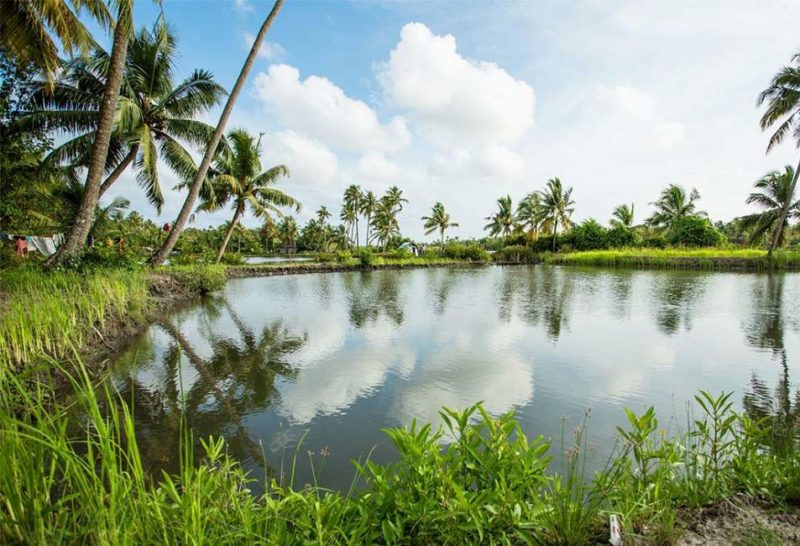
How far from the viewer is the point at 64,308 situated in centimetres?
577

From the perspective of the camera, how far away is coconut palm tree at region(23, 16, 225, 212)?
1127 centimetres

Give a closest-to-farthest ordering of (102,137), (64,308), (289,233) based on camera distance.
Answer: (64,308)
(102,137)
(289,233)

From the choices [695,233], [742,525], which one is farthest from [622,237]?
[742,525]

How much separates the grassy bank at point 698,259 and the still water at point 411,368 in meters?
15.4

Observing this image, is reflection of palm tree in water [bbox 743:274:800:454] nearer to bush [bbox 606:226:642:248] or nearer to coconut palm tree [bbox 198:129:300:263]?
coconut palm tree [bbox 198:129:300:263]

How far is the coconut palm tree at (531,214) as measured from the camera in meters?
39.3

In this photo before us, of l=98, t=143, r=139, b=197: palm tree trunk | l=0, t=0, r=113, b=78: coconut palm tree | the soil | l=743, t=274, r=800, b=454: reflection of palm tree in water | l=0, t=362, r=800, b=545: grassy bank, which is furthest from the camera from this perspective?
l=98, t=143, r=139, b=197: palm tree trunk

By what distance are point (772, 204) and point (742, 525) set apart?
32803mm

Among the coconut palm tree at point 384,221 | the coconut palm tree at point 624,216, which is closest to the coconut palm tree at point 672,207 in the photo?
the coconut palm tree at point 624,216

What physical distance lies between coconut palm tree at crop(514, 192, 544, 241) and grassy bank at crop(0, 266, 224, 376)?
116 feet

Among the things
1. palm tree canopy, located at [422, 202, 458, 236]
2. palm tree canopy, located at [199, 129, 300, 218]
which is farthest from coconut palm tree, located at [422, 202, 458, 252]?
palm tree canopy, located at [199, 129, 300, 218]

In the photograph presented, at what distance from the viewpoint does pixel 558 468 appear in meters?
3.15

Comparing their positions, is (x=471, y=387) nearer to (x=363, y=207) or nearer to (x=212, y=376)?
(x=212, y=376)

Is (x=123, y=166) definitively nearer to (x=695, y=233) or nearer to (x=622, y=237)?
(x=622, y=237)
